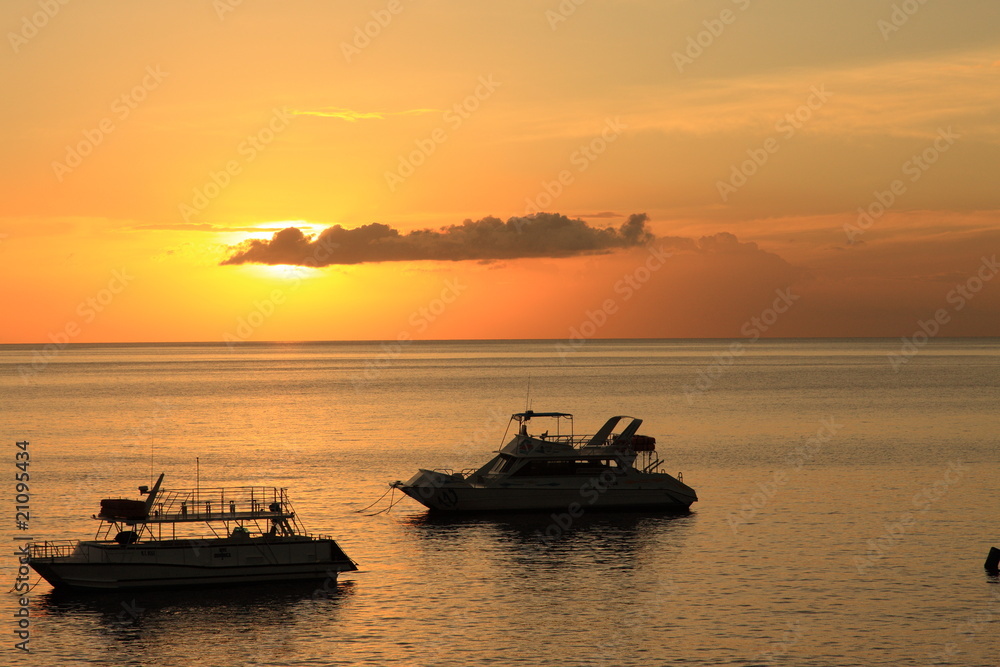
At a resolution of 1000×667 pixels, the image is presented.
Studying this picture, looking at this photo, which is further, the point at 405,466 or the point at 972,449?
the point at 972,449

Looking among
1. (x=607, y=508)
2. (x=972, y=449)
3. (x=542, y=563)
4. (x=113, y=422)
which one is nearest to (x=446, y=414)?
(x=113, y=422)

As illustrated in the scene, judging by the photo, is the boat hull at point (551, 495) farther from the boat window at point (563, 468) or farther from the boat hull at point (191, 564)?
the boat hull at point (191, 564)

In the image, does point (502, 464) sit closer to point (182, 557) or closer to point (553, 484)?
point (553, 484)

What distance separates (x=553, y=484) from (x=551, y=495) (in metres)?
0.79

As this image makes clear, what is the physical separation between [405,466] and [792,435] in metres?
49.0

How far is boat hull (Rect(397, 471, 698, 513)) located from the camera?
71.1 metres

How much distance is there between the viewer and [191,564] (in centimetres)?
5134

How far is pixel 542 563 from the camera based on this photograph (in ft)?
187

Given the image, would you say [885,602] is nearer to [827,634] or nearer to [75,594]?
[827,634]

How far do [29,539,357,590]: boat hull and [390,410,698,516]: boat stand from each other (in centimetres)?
1850

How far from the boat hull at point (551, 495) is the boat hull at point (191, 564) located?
18203 mm

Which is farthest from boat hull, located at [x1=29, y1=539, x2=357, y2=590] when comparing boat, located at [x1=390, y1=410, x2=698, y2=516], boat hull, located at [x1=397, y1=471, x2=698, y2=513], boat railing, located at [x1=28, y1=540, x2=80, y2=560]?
boat, located at [x1=390, y1=410, x2=698, y2=516]

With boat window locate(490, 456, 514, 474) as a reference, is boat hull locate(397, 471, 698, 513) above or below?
below

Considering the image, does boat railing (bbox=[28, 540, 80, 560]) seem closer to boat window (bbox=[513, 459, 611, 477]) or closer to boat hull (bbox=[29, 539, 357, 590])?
boat hull (bbox=[29, 539, 357, 590])
